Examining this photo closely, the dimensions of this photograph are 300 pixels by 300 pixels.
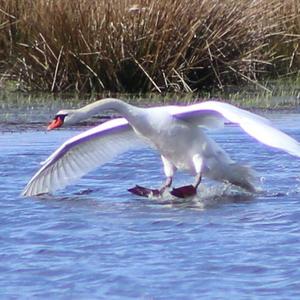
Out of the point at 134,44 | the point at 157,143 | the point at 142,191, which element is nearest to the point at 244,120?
the point at 157,143

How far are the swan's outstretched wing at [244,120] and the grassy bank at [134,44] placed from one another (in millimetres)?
6389

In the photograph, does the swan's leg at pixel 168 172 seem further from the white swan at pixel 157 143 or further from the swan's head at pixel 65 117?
the swan's head at pixel 65 117

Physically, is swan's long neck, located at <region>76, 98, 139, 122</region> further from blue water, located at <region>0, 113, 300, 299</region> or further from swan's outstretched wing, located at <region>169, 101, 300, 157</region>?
blue water, located at <region>0, 113, 300, 299</region>

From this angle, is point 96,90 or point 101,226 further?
point 96,90

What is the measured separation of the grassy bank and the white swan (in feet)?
18.6

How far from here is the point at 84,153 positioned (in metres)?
10.6

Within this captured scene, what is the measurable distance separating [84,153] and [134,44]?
229 inches

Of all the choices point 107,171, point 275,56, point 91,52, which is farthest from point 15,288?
point 275,56

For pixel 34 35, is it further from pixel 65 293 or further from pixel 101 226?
pixel 65 293

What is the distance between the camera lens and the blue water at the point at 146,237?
691cm

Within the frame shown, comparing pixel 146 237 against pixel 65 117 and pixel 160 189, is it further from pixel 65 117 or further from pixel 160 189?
pixel 160 189

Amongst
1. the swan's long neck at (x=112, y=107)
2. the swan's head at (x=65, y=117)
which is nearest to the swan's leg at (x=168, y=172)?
the swan's long neck at (x=112, y=107)

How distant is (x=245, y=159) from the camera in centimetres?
1155

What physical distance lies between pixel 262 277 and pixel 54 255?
4.59 feet
